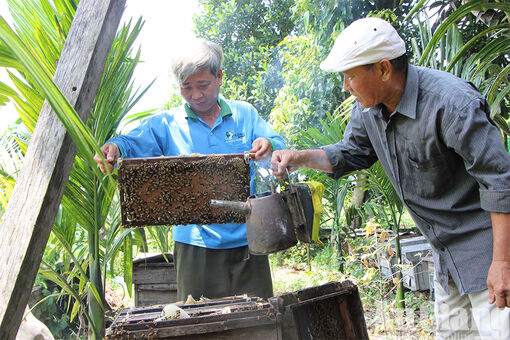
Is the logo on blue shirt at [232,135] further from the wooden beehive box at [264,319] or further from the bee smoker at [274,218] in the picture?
the wooden beehive box at [264,319]

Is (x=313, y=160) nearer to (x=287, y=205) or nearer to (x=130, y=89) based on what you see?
(x=287, y=205)

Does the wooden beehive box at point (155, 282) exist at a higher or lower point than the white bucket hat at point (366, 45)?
lower

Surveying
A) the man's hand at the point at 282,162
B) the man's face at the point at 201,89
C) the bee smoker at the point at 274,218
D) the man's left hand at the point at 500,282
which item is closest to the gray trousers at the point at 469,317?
the man's left hand at the point at 500,282

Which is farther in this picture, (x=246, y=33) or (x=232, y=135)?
(x=246, y=33)

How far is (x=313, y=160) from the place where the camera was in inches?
99.1

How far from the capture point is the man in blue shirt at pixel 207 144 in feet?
8.95

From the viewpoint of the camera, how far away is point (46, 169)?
156cm

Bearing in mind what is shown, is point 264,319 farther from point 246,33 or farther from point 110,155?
point 246,33

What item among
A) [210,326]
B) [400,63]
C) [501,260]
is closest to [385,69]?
[400,63]

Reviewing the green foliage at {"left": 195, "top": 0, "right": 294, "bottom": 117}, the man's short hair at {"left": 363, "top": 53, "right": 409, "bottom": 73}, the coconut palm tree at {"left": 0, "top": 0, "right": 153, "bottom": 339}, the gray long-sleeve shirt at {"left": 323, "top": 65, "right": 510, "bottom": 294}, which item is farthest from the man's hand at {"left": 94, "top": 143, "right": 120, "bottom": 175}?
the green foliage at {"left": 195, "top": 0, "right": 294, "bottom": 117}

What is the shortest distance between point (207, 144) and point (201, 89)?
0.37m

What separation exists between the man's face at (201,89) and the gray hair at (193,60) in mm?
34

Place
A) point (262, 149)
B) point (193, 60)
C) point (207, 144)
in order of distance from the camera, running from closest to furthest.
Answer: point (262, 149) → point (193, 60) → point (207, 144)

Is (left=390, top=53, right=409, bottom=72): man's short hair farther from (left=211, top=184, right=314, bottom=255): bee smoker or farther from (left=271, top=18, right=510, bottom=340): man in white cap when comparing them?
(left=211, top=184, right=314, bottom=255): bee smoker
